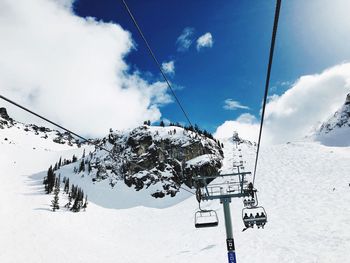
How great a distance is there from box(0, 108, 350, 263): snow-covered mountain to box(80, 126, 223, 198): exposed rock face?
12.7 ft

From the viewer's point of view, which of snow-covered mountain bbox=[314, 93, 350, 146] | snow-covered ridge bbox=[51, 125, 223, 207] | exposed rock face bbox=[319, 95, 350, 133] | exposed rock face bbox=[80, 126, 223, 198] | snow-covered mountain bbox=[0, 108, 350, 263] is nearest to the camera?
snow-covered mountain bbox=[0, 108, 350, 263]

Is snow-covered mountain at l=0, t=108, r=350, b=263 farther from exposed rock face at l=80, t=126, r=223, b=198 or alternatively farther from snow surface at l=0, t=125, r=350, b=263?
exposed rock face at l=80, t=126, r=223, b=198

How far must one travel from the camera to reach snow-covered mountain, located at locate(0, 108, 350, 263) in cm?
3017

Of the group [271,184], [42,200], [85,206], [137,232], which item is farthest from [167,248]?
[42,200]

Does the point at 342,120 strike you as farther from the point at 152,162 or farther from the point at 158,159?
the point at 152,162

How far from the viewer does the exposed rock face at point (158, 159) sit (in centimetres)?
8519

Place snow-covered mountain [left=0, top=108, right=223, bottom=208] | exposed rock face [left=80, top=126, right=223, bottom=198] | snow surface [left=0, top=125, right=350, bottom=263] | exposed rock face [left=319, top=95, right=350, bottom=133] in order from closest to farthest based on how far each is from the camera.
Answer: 1. snow surface [left=0, top=125, right=350, bottom=263]
2. snow-covered mountain [left=0, top=108, right=223, bottom=208]
3. exposed rock face [left=80, top=126, right=223, bottom=198]
4. exposed rock face [left=319, top=95, right=350, bottom=133]

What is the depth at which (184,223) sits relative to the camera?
50781mm

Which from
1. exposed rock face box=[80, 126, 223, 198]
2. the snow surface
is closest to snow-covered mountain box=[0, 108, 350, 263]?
the snow surface

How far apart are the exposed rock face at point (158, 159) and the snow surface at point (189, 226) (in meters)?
9.15

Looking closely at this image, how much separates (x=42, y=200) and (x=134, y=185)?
93.4 ft

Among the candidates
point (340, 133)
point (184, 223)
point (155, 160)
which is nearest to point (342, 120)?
point (340, 133)

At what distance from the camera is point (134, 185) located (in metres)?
86.9

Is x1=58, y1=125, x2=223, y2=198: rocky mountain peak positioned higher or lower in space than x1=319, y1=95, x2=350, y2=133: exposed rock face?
lower
